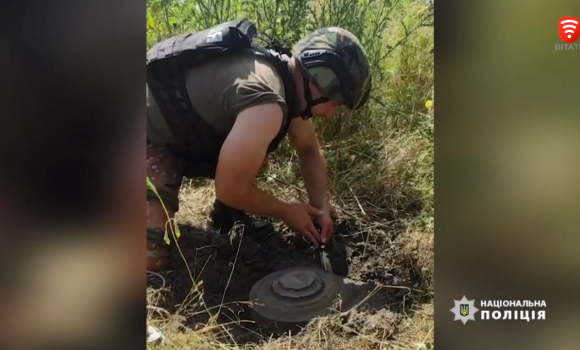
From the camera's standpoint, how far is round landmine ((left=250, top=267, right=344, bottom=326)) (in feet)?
5.90

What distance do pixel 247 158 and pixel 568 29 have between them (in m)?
1.18

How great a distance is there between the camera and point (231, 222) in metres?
1.83

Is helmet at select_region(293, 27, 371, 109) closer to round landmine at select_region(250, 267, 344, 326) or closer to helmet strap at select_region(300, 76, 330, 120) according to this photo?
helmet strap at select_region(300, 76, 330, 120)

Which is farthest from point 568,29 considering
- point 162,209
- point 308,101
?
point 162,209

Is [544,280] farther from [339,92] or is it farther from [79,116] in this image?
[79,116]

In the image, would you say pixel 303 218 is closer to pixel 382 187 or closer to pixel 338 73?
pixel 382 187

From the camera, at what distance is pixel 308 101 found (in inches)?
72.0

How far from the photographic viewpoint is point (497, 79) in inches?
71.8

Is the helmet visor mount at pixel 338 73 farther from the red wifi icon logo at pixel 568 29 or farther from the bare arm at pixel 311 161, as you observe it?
the red wifi icon logo at pixel 568 29

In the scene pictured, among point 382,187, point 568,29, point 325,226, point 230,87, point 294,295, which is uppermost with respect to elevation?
point 568,29

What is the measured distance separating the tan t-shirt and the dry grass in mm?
194

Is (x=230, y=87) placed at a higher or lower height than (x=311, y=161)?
higher

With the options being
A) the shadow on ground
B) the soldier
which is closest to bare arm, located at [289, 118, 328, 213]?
the soldier

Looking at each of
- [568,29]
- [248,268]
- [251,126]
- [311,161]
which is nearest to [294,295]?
[248,268]
